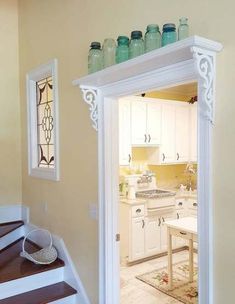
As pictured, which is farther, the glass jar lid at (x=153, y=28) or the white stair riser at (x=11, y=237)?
the white stair riser at (x=11, y=237)

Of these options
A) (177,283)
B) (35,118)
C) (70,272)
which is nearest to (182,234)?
(177,283)

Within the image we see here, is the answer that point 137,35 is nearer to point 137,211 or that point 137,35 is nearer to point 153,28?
point 153,28

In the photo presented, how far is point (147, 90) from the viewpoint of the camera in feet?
6.60

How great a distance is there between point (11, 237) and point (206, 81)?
9.68 feet

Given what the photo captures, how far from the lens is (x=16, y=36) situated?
151 inches

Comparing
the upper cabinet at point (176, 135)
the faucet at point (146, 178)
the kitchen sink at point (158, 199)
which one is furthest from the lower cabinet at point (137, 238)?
the upper cabinet at point (176, 135)

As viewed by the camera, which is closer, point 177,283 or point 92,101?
point 92,101

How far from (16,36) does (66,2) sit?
1312 millimetres

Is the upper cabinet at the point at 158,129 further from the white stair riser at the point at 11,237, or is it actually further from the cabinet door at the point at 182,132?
the white stair riser at the point at 11,237

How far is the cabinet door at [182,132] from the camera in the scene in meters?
5.00

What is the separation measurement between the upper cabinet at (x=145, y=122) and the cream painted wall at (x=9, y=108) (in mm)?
1638

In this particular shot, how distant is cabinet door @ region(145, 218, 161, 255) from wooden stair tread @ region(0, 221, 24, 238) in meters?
1.79

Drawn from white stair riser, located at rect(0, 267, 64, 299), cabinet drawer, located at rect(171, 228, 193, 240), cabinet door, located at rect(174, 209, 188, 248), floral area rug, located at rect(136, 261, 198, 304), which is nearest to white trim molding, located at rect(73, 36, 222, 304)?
white stair riser, located at rect(0, 267, 64, 299)

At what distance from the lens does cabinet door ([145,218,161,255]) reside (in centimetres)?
441
